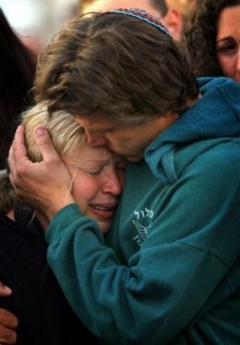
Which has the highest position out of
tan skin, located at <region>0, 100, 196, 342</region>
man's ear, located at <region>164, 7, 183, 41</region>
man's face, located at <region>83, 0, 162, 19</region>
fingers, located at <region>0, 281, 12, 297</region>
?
tan skin, located at <region>0, 100, 196, 342</region>

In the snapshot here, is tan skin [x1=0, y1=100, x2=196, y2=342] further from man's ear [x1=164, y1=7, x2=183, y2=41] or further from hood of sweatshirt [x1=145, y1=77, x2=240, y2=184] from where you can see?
man's ear [x1=164, y1=7, x2=183, y2=41]

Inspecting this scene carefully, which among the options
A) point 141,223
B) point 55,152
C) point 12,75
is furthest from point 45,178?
point 12,75

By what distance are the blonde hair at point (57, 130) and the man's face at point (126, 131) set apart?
146mm

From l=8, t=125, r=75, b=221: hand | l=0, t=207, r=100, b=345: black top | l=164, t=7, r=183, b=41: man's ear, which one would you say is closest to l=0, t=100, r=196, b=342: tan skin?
l=8, t=125, r=75, b=221: hand

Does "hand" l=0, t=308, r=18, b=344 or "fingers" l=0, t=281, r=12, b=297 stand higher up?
"fingers" l=0, t=281, r=12, b=297

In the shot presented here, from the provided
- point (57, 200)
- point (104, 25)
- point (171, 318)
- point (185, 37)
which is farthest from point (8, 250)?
point (185, 37)

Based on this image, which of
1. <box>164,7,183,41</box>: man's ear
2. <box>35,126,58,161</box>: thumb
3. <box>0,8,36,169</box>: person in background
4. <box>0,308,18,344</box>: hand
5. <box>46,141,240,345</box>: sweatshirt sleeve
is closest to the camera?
<box>46,141,240,345</box>: sweatshirt sleeve

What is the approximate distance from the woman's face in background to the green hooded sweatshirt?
15 centimetres

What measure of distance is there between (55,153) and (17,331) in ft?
2.00

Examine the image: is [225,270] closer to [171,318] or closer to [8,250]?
[171,318]

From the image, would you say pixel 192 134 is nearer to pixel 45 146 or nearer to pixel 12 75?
pixel 45 146

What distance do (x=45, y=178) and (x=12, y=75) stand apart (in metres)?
1.15

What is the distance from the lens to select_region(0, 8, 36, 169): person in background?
376cm

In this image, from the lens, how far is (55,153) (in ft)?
9.21
